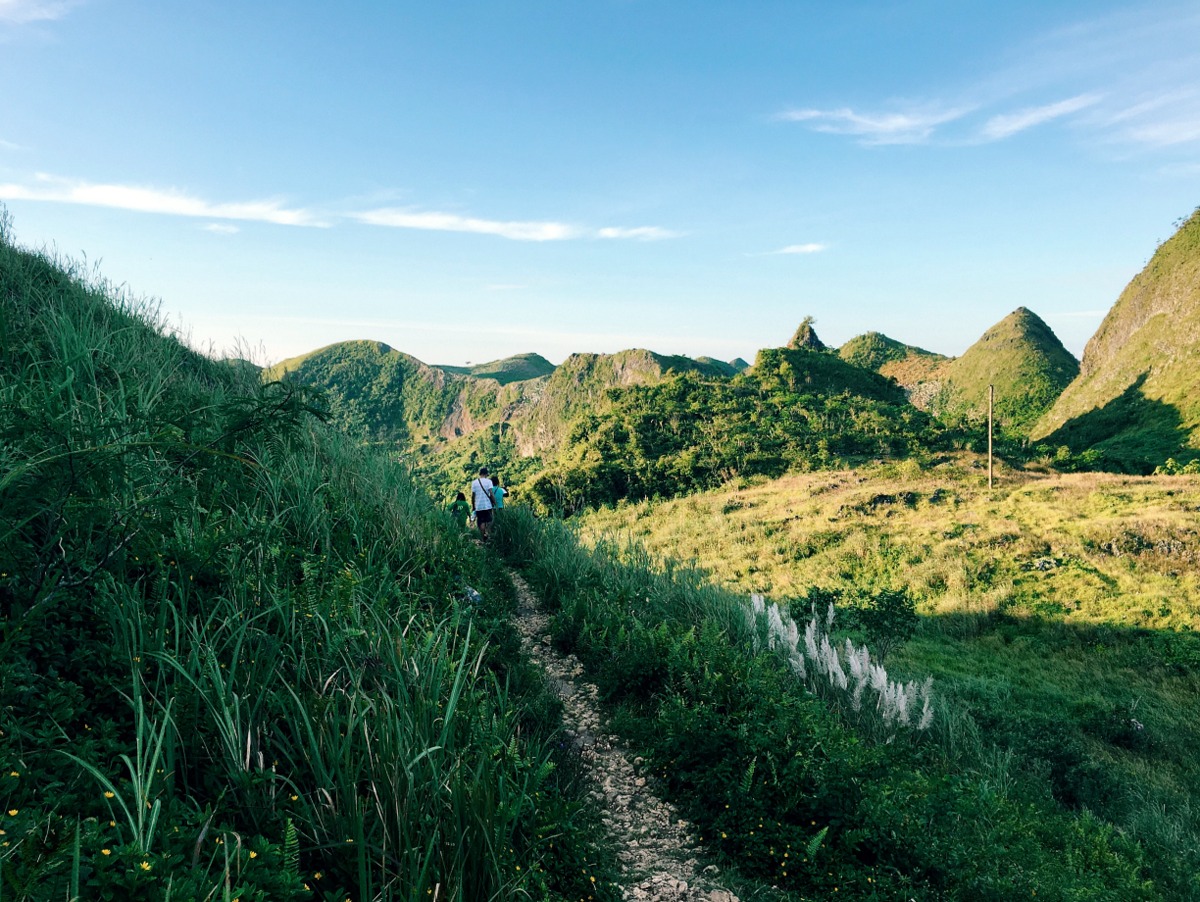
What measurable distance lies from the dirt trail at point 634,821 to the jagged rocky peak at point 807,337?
222 feet

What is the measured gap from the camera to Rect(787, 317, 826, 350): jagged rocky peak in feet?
224

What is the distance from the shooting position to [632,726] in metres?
4.98

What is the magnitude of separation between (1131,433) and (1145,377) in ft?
30.9

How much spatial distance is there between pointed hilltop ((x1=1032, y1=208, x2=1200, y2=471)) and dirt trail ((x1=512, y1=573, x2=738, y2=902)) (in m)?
51.6

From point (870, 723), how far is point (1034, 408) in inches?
3295

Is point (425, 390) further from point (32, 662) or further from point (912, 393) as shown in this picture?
point (32, 662)

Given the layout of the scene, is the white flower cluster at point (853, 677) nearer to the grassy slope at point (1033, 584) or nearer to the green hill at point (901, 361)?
the grassy slope at point (1033, 584)

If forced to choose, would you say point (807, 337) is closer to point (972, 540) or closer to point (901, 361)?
point (901, 361)

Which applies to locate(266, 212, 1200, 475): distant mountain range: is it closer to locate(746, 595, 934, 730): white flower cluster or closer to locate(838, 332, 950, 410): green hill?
locate(838, 332, 950, 410): green hill

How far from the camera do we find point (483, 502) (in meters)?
11.5

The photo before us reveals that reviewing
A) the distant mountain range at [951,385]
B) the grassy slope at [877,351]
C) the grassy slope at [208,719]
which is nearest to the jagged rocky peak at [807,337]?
the distant mountain range at [951,385]

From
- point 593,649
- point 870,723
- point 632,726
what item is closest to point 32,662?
point 632,726

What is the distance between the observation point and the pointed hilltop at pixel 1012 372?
73.9m

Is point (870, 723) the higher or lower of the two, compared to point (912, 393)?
lower
